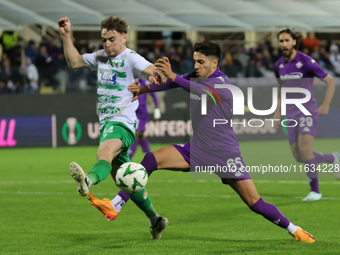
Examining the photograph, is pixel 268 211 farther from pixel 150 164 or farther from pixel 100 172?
pixel 100 172

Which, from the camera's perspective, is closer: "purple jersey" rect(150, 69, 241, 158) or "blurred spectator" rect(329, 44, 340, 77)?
"purple jersey" rect(150, 69, 241, 158)

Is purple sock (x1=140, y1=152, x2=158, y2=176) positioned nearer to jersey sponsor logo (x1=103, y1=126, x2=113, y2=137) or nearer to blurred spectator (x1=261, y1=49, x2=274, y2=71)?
jersey sponsor logo (x1=103, y1=126, x2=113, y2=137)

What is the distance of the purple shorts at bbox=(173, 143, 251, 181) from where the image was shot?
7.46 meters

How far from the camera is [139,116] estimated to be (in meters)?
16.0

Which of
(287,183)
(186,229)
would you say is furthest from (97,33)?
(186,229)

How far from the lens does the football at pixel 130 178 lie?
723 centimetres

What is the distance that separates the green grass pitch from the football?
61cm

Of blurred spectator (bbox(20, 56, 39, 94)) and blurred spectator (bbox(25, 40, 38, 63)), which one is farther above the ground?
blurred spectator (bbox(25, 40, 38, 63))

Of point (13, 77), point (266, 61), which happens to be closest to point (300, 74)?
point (13, 77)

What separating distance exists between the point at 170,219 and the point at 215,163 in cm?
231

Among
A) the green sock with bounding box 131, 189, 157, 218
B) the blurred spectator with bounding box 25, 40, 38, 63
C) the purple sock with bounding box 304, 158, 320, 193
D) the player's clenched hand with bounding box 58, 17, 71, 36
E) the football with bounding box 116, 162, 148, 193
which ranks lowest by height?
the purple sock with bounding box 304, 158, 320, 193

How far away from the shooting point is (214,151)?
7629 millimetres

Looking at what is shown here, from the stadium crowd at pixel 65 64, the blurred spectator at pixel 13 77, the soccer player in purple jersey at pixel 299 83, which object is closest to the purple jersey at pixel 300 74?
the soccer player in purple jersey at pixel 299 83

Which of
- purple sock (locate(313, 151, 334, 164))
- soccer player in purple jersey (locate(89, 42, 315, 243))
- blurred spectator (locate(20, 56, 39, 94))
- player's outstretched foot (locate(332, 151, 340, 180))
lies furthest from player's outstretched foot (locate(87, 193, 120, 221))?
blurred spectator (locate(20, 56, 39, 94))
